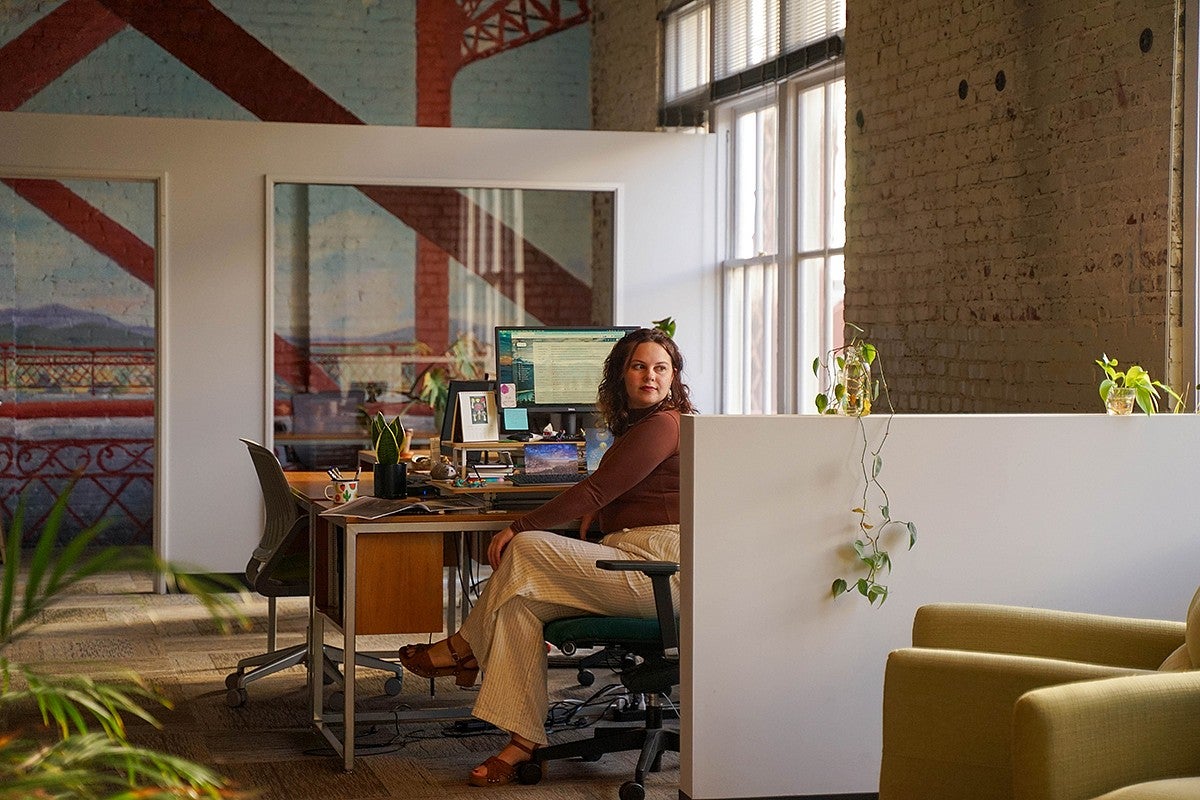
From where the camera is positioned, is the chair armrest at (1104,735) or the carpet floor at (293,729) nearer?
the chair armrest at (1104,735)

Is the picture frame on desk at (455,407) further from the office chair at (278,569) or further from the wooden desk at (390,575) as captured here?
the wooden desk at (390,575)

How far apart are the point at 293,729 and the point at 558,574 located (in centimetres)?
131

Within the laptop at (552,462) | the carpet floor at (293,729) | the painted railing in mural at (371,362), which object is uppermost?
the painted railing in mural at (371,362)

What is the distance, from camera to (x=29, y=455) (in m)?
9.37

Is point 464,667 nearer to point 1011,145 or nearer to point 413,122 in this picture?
point 1011,145

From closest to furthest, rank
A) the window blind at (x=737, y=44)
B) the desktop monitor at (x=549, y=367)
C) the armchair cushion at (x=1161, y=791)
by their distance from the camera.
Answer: the armchair cushion at (x=1161, y=791)
the desktop monitor at (x=549, y=367)
the window blind at (x=737, y=44)

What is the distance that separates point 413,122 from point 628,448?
20.5 ft

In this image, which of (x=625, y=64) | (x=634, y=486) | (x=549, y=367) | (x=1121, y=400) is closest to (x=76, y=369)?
(x=625, y=64)

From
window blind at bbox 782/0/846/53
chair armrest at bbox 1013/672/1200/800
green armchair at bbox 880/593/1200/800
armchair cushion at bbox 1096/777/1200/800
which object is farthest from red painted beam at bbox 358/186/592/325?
armchair cushion at bbox 1096/777/1200/800

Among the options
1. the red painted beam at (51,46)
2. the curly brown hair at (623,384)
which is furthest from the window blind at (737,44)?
the red painted beam at (51,46)

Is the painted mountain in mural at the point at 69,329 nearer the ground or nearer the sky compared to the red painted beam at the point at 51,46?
nearer the ground

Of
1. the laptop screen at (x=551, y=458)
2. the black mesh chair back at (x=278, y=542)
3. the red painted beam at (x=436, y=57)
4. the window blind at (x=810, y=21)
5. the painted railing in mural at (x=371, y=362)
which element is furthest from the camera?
the red painted beam at (x=436, y=57)

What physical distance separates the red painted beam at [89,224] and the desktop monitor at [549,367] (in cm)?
487

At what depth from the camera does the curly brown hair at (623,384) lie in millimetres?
4480
